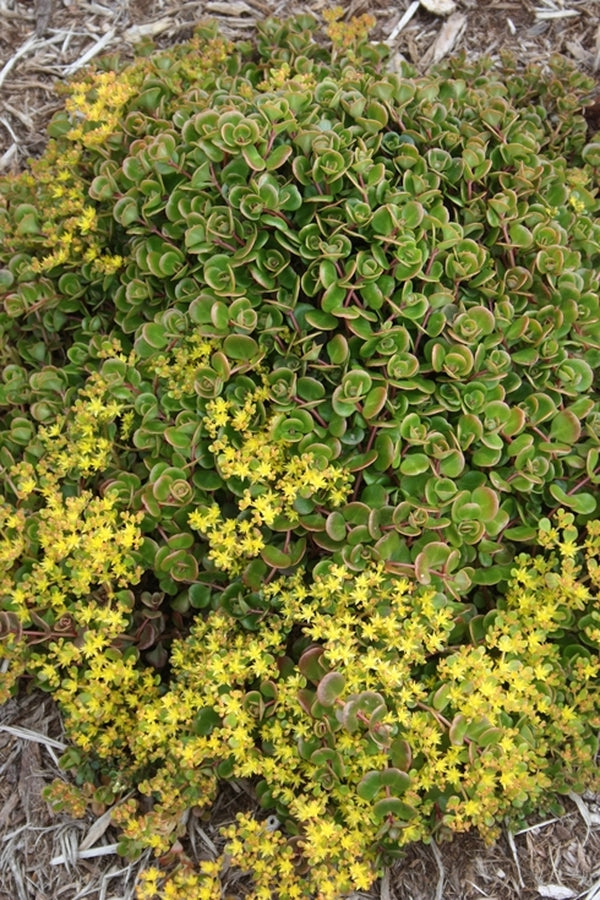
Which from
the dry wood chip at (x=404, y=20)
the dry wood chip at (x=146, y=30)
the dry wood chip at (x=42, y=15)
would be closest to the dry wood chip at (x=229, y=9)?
the dry wood chip at (x=146, y=30)

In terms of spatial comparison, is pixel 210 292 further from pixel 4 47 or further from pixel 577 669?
pixel 4 47

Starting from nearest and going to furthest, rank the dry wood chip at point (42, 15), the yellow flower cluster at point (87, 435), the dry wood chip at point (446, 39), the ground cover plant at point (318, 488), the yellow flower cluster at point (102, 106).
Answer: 1. the ground cover plant at point (318, 488)
2. the yellow flower cluster at point (87, 435)
3. the yellow flower cluster at point (102, 106)
4. the dry wood chip at point (446, 39)
5. the dry wood chip at point (42, 15)

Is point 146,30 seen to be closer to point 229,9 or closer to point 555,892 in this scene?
point 229,9

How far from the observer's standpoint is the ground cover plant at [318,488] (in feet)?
7.57

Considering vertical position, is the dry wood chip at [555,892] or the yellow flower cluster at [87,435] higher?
the yellow flower cluster at [87,435]

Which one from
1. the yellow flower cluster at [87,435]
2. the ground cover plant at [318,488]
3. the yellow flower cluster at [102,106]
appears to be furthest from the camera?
the yellow flower cluster at [102,106]

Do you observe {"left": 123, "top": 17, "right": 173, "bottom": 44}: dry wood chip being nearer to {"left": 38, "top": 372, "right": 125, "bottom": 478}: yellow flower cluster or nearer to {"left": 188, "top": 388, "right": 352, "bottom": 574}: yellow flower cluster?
{"left": 38, "top": 372, "right": 125, "bottom": 478}: yellow flower cluster

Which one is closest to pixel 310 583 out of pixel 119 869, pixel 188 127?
pixel 119 869

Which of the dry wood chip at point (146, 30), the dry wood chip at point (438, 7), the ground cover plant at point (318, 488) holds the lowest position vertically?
the ground cover plant at point (318, 488)

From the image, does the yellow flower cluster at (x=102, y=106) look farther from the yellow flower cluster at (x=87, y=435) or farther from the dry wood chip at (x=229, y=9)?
the dry wood chip at (x=229, y=9)

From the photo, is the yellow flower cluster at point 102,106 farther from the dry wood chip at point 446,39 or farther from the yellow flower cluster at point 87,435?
the dry wood chip at point 446,39

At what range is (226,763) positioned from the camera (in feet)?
7.95

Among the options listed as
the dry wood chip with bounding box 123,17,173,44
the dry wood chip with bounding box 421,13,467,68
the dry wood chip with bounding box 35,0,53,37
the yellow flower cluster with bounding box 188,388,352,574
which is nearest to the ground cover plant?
the yellow flower cluster with bounding box 188,388,352,574

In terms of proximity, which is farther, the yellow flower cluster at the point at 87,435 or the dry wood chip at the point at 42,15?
the dry wood chip at the point at 42,15
